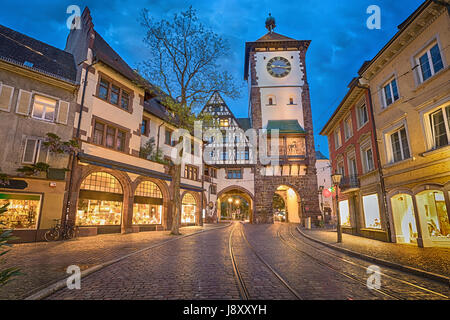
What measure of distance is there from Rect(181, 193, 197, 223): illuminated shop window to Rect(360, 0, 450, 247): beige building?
1896 centimetres

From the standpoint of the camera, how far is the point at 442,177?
957 cm

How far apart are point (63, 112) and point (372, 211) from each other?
19158 millimetres

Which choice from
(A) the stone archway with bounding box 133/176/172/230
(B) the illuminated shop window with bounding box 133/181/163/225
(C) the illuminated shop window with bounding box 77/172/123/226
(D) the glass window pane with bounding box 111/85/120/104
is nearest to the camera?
(C) the illuminated shop window with bounding box 77/172/123/226

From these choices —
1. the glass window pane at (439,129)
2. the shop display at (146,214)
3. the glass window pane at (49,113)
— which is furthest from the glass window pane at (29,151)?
the glass window pane at (439,129)

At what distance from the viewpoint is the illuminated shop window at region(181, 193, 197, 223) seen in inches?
1029

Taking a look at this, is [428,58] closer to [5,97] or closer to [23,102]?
[23,102]

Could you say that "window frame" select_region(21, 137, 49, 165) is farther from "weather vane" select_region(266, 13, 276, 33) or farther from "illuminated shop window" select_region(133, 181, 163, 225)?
"weather vane" select_region(266, 13, 276, 33)

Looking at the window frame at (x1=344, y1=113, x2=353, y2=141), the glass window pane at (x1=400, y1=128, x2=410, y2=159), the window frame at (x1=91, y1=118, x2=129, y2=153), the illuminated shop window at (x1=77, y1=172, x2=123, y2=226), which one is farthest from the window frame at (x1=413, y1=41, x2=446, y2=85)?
the illuminated shop window at (x1=77, y1=172, x2=123, y2=226)

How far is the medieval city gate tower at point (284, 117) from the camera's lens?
34.8 m

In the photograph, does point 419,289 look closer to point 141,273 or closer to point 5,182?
point 141,273

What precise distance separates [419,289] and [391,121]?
10.1 m

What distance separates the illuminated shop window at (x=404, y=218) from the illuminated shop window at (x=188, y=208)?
1909 centimetres
